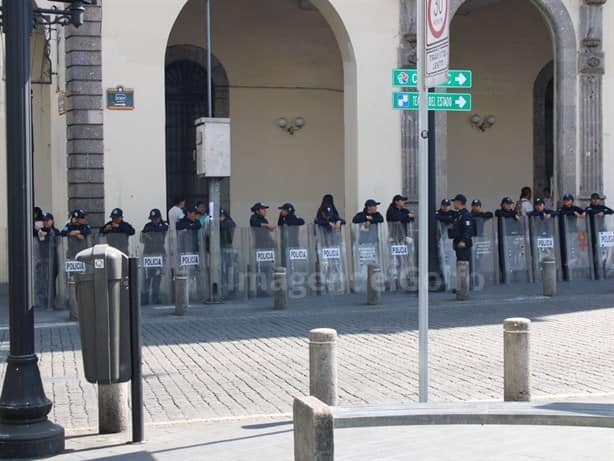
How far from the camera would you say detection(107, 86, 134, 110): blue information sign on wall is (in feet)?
61.0

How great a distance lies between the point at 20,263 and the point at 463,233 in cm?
1229

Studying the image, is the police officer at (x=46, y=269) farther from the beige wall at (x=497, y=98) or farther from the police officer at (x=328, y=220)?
the beige wall at (x=497, y=98)

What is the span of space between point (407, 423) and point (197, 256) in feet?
35.0

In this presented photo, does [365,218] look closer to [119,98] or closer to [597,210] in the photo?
[119,98]

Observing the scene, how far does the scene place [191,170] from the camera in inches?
953

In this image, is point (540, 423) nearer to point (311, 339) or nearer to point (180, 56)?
point (311, 339)

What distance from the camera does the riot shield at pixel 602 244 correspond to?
69.3 feet

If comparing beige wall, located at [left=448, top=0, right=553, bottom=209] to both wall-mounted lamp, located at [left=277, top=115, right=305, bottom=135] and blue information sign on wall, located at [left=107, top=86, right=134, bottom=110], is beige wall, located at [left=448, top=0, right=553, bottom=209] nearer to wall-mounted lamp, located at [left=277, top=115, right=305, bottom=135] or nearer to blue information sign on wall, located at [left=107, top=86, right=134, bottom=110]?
wall-mounted lamp, located at [left=277, top=115, right=305, bottom=135]

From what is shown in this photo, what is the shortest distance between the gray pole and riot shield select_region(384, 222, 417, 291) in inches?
496

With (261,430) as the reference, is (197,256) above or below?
above

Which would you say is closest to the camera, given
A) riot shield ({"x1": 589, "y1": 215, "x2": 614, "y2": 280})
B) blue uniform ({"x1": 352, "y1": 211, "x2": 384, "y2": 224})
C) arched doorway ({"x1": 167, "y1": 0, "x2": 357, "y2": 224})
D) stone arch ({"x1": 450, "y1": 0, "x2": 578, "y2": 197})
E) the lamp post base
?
the lamp post base

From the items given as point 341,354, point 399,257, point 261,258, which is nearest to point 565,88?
point 399,257

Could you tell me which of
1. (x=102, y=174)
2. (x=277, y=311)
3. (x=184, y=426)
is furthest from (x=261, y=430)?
(x=102, y=174)

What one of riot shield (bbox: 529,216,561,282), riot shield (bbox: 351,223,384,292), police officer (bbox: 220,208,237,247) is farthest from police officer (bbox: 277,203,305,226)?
riot shield (bbox: 529,216,561,282)
